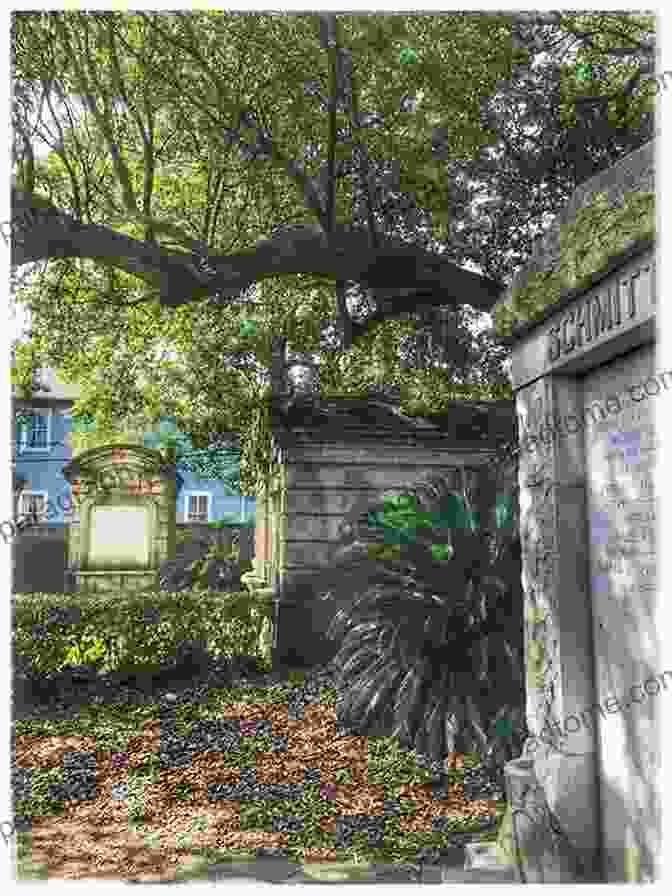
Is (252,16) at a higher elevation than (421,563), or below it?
higher

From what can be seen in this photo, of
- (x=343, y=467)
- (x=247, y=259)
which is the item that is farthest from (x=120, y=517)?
(x=247, y=259)

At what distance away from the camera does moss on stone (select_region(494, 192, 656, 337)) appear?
2549mm

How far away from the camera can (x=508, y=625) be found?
544 centimetres

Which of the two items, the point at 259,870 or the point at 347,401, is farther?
the point at 347,401

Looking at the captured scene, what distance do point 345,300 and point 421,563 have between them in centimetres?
353

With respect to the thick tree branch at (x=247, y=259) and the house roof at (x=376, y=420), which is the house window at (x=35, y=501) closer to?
the house roof at (x=376, y=420)

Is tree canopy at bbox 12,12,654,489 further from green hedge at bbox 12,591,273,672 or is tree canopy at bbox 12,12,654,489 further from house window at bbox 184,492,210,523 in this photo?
house window at bbox 184,492,210,523

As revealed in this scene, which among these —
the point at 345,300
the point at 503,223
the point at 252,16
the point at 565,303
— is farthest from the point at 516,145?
the point at 565,303

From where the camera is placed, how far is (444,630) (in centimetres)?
546

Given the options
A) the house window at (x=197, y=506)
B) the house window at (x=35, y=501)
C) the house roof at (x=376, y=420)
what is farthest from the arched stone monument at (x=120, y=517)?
the house window at (x=35, y=501)

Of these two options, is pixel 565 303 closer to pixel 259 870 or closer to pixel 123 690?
pixel 259 870

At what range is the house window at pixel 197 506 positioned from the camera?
1336 centimetres

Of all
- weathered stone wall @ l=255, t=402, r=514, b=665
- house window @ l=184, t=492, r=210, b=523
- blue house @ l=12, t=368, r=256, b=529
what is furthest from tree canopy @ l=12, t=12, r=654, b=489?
house window @ l=184, t=492, r=210, b=523

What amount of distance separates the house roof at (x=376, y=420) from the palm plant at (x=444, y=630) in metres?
2.40
